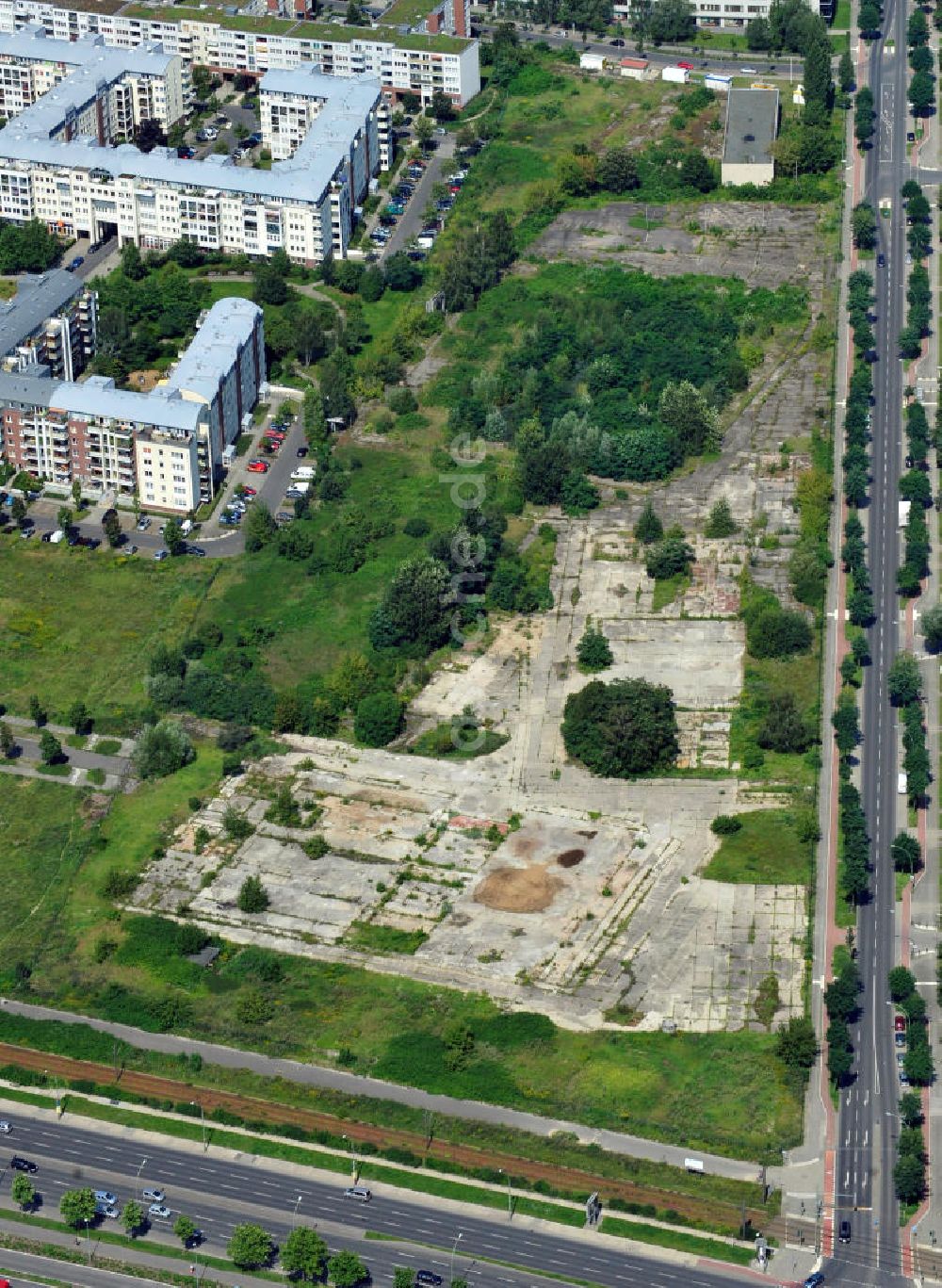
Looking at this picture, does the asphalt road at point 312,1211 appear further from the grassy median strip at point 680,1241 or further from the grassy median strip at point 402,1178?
the grassy median strip at point 680,1241

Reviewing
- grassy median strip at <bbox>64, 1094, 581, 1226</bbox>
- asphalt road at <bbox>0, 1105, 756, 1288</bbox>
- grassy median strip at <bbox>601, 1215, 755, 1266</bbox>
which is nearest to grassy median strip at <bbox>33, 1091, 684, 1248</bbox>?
grassy median strip at <bbox>64, 1094, 581, 1226</bbox>

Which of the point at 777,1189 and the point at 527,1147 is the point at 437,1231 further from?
the point at 777,1189

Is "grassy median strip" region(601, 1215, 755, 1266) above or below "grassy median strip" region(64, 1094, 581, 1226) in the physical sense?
above

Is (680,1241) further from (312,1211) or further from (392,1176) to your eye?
(312,1211)

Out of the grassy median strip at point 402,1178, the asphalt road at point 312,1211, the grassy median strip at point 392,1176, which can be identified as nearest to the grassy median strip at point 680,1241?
the grassy median strip at point 402,1178

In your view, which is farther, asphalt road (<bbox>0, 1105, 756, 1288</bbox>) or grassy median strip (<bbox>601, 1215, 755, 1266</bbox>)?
grassy median strip (<bbox>601, 1215, 755, 1266</bbox>)

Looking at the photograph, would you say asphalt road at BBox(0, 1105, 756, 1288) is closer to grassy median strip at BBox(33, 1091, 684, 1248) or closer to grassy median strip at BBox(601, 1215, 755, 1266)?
grassy median strip at BBox(33, 1091, 684, 1248)

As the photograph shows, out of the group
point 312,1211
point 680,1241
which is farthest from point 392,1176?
point 680,1241

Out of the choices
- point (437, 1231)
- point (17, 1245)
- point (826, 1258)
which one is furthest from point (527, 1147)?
point (17, 1245)
